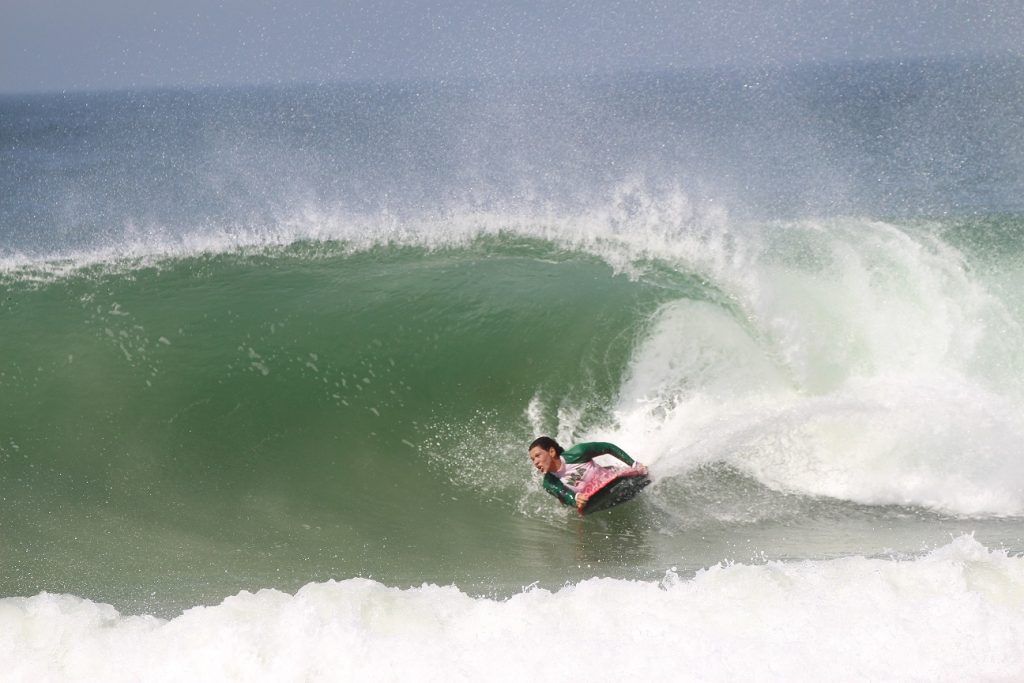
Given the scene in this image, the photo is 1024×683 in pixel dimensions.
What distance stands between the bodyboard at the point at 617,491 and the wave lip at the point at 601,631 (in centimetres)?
156

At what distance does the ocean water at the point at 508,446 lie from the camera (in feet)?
18.8

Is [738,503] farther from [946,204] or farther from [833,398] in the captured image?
[946,204]

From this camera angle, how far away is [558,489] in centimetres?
772

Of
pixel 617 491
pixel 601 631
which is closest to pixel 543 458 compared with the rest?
pixel 617 491

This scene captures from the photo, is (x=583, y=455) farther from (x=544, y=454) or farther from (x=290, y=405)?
(x=290, y=405)

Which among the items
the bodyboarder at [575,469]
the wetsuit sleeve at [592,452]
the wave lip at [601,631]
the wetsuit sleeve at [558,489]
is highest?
the wetsuit sleeve at [592,452]

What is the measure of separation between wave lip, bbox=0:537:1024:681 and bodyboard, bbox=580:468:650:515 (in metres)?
1.56

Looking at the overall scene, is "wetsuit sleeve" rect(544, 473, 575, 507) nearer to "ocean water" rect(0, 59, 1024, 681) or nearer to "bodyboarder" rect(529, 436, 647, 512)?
"bodyboarder" rect(529, 436, 647, 512)

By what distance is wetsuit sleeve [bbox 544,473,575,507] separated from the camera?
768cm

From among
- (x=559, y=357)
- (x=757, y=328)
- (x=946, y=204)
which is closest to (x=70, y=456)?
(x=559, y=357)

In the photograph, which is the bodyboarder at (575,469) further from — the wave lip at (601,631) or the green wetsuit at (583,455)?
the wave lip at (601,631)

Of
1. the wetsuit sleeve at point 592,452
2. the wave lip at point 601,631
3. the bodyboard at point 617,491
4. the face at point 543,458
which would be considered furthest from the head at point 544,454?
the wave lip at point 601,631

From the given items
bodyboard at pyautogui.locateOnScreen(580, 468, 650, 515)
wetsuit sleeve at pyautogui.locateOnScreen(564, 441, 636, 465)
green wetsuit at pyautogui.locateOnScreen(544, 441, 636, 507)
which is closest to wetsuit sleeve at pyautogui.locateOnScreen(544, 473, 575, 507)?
green wetsuit at pyautogui.locateOnScreen(544, 441, 636, 507)

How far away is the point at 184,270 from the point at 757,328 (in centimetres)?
704
